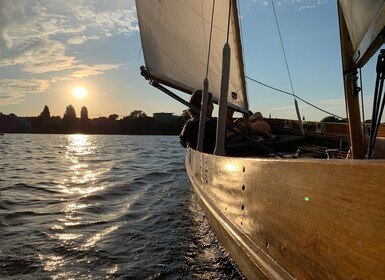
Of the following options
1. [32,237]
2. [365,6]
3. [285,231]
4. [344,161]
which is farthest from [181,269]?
[365,6]

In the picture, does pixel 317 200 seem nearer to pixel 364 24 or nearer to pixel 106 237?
pixel 364 24

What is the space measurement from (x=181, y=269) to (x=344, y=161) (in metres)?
2.56

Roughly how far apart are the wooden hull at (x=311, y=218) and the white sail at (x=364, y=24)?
998 millimetres

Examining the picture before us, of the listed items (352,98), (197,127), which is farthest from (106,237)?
(352,98)

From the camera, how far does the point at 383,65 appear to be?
2381 millimetres

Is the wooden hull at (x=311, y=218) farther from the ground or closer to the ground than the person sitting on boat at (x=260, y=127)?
closer to the ground

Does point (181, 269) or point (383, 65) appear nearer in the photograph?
point (383, 65)

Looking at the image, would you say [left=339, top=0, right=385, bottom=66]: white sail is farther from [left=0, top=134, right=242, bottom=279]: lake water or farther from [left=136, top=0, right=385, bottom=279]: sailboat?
[left=0, top=134, right=242, bottom=279]: lake water

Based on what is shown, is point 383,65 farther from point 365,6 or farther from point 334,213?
point 334,213

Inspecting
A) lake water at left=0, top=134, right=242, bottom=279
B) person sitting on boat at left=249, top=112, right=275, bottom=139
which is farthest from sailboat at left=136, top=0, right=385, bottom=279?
person sitting on boat at left=249, top=112, right=275, bottom=139

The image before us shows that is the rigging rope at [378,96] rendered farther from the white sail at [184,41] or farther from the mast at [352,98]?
the white sail at [184,41]

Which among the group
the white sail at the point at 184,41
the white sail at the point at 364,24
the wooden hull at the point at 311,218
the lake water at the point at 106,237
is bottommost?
the lake water at the point at 106,237

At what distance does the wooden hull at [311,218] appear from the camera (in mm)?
1297

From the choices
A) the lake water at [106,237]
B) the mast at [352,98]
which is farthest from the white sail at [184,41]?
the mast at [352,98]
